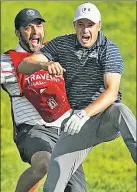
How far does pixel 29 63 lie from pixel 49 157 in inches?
32.6

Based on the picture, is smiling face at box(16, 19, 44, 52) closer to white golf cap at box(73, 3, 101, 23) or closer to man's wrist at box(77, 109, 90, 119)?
white golf cap at box(73, 3, 101, 23)

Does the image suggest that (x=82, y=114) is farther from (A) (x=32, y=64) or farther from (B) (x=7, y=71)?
(B) (x=7, y=71)

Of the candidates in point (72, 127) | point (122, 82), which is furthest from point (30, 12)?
point (122, 82)

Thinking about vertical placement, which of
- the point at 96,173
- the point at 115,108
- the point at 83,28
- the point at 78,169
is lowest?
the point at 96,173

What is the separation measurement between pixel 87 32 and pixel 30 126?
1128mm

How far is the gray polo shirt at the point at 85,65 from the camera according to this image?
620cm

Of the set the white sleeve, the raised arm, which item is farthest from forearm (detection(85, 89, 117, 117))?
the white sleeve

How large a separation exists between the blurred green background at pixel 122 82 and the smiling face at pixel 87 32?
4146 mm

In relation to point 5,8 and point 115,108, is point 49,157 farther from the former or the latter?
point 5,8

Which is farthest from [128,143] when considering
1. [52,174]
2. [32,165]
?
[32,165]

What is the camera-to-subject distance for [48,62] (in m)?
6.04

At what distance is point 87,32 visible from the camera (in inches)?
245

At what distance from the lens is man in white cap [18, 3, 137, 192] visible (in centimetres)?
612

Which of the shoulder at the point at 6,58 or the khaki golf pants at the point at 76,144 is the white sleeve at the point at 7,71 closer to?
the shoulder at the point at 6,58
